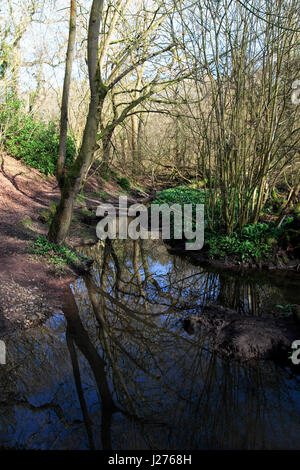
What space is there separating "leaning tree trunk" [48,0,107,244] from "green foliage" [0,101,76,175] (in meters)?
6.03

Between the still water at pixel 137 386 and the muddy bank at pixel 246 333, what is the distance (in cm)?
16

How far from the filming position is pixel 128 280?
7.27m

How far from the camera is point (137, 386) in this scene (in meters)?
3.78

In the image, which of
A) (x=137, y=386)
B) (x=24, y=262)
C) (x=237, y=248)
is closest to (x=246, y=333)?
(x=137, y=386)

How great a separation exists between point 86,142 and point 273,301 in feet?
15.4

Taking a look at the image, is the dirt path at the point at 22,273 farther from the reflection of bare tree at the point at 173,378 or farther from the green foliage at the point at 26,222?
the reflection of bare tree at the point at 173,378

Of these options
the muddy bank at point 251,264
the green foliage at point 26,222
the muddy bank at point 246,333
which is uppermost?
the green foliage at point 26,222

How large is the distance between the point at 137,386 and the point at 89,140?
Result: 476 cm

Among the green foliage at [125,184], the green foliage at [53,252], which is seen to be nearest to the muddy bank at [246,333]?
the green foliage at [53,252]

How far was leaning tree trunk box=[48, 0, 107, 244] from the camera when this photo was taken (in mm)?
6102

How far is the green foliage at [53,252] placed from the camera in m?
7.04

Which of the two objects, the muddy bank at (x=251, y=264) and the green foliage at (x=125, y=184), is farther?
the green foliage at (x=125, y=184)

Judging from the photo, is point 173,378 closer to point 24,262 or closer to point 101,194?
point 24,262

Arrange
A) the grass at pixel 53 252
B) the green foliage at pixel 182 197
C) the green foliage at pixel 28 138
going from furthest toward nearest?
the green foliage at pixel 182 197 < the green foliage at pixel 28 138 < the grass at pixel 53 252
